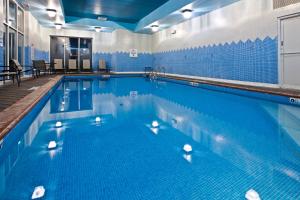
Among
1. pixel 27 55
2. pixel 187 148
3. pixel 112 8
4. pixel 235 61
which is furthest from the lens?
pixel 112 8

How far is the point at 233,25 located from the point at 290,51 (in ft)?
6.49

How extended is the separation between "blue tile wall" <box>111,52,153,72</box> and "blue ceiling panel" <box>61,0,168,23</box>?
2.14m

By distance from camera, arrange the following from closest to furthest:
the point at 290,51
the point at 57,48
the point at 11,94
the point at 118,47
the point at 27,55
Result: the point at 11,94 → the point at 290,51 → the point at 27,55 → the point at 57,48 → the point at 118,47

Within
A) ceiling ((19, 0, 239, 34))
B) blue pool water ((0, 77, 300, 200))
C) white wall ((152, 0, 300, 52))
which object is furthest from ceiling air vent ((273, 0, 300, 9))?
blue pool water ((0, 77, 300, 200))

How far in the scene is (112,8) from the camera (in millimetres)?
8266

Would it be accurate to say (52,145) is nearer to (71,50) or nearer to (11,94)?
(11,94)

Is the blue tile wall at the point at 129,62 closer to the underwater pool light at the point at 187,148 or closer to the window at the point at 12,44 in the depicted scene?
the window at the point at 12,44

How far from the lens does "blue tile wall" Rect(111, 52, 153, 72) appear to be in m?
11.8

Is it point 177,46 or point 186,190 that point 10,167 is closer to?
point 186,190

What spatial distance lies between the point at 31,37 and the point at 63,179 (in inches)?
324

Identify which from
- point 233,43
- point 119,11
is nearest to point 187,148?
point 233,43

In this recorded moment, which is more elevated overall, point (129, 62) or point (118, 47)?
point (118, 47)

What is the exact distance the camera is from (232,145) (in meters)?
2.00

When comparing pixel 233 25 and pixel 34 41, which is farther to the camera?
pixel 34 41
